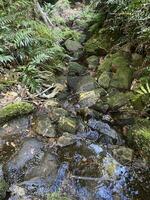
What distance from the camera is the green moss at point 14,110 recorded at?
4574 millimetres

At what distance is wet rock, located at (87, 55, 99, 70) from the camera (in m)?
6.44

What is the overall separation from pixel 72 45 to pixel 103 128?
11.5 feet

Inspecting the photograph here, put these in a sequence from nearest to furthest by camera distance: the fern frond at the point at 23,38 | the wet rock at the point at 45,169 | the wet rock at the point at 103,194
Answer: the wet rock at the point at 103,194, the wet rock at the point at 45,169, the fern frond at the point at 23,38

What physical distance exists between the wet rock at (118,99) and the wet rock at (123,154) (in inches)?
40.2

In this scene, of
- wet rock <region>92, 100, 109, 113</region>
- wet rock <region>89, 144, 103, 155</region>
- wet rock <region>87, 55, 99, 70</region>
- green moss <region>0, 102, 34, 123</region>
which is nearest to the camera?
wet rock <region>89, 144, 103, 155</region>

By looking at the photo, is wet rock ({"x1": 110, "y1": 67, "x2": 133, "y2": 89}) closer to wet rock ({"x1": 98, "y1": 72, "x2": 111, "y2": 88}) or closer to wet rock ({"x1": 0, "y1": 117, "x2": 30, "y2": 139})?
wet rock ({"x1": 98, "y1": 72, "x2": 111, "y2": 88})

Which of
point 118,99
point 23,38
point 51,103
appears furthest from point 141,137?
point 23,38

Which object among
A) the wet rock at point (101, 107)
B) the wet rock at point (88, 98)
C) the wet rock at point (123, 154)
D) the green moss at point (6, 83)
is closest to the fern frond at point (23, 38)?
the green moss at point (6, 83)

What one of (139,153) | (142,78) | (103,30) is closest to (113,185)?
(139,153)

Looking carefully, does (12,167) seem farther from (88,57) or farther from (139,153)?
(88,57)

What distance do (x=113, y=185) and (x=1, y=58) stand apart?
123 inches

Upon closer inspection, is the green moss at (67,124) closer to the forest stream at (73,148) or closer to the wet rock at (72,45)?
the forest stream at (73,148)

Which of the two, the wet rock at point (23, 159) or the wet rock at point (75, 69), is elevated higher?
the wet rock at point (23, 159)

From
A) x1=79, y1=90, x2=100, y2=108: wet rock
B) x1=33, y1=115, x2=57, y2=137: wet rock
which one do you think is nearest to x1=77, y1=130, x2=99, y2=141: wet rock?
x1=33, y1=115, x2=57, y2=137: wet rock
